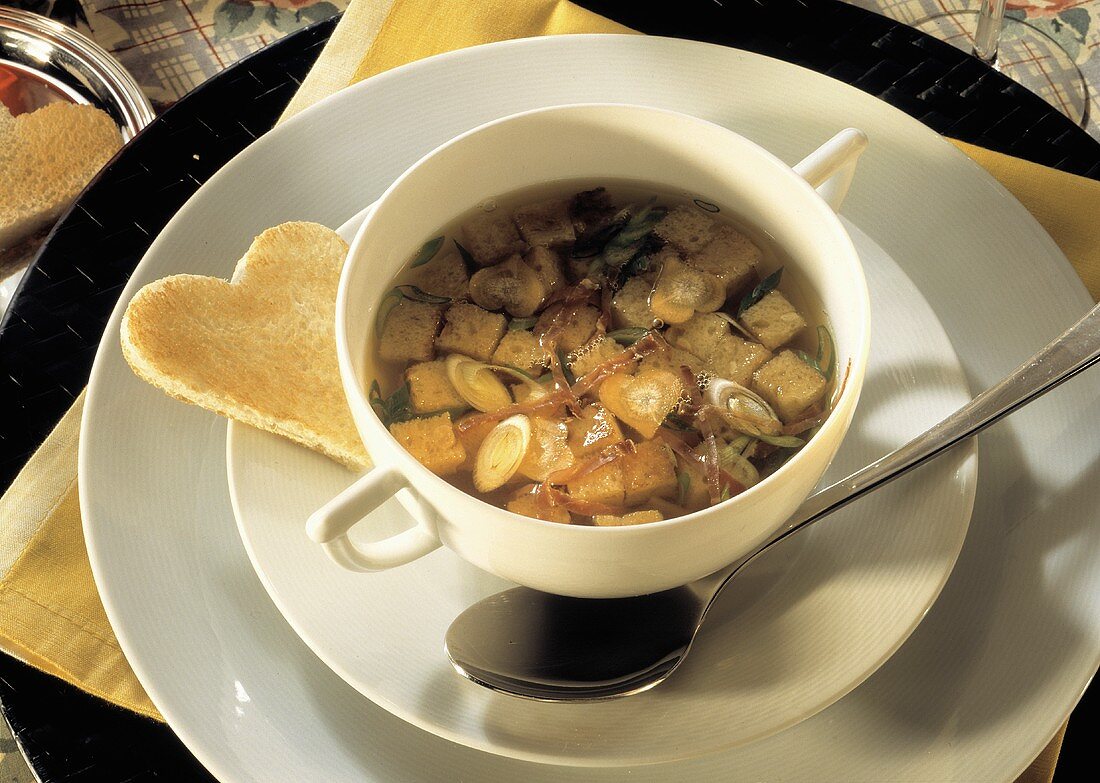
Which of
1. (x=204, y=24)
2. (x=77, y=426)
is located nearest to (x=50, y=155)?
(x=204, y=24)

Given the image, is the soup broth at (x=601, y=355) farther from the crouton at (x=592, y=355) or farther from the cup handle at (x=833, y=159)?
the cup handle at (x=833, y=159)

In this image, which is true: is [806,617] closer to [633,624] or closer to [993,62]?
[633,624]

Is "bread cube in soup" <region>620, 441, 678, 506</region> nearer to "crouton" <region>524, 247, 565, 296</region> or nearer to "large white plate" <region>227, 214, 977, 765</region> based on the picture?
"large white plate" <region>227, 214, 977, 765</region>

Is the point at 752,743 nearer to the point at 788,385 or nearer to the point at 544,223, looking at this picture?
the point at 788,385

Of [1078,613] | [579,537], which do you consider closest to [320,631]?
[579,537]

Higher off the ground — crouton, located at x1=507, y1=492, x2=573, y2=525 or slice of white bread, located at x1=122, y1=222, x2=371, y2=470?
crouton, located at x1=507, y1=492, x2=573, y2=525

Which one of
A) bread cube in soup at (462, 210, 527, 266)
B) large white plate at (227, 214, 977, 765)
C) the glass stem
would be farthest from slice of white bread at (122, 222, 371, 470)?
the glass stem
